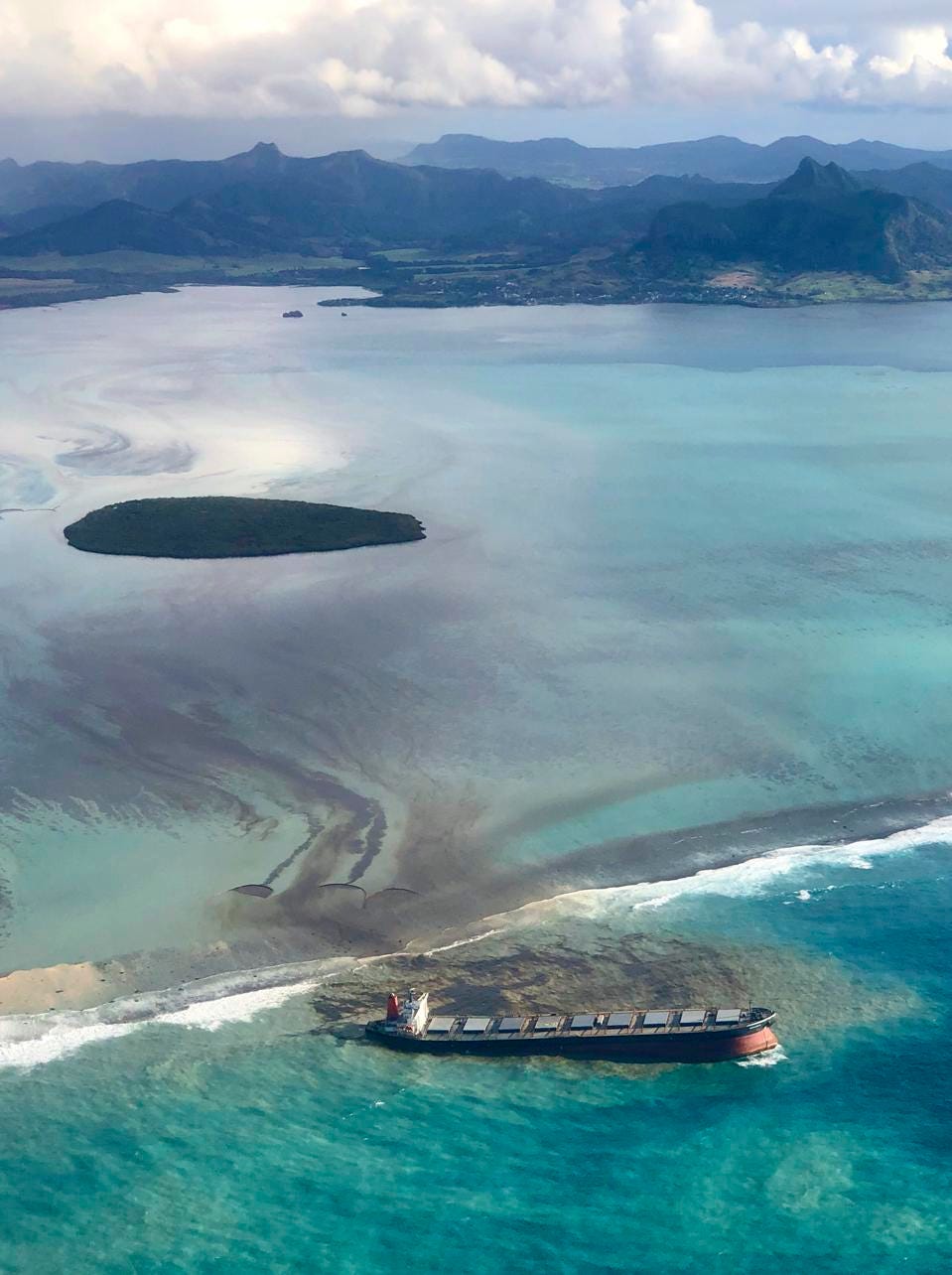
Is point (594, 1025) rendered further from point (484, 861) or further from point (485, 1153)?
point (484, 861)

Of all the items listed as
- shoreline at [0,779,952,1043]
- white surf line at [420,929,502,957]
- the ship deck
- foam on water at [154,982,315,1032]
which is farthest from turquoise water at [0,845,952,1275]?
white surf line at [420,929,502,957]

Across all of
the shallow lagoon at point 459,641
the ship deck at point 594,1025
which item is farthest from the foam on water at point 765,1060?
the shallow lagoon at point 459,641

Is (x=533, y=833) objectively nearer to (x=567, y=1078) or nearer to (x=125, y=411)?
(x=567, y=1078)

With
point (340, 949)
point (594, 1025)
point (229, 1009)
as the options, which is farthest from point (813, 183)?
point (229, 1009)

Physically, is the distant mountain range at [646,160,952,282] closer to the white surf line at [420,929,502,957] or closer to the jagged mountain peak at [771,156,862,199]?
the jagged mountain peak at [771,156,862,199]

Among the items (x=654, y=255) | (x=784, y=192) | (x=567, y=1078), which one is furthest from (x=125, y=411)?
(x=784, y=192)

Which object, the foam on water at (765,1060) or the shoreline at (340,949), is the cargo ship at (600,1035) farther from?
the shoreline at (340,949)
